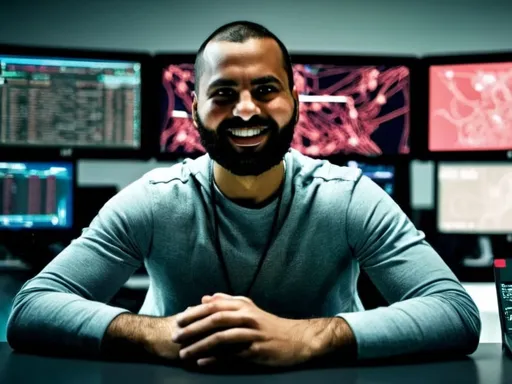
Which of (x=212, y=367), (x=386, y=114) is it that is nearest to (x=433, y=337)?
(x=212, y=367)

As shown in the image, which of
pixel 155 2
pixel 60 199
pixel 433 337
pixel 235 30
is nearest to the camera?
pixel 433 337

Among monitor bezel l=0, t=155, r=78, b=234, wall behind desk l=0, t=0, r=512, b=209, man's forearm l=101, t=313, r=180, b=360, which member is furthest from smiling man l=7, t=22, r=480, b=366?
wall behind desk l=0, t=0, r=512, b=209

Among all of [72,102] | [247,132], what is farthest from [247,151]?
[72,102]

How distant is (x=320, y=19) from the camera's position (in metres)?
2.31

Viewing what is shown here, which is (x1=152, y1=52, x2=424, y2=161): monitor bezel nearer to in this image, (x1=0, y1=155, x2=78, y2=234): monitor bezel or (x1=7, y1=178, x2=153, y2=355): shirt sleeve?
(x1=0, y1=155, x2=78, y2=234): monitor bezel

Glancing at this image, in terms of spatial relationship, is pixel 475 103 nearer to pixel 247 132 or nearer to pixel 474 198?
pixel 474 198

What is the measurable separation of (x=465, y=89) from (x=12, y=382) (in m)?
1.52

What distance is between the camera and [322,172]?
1216mm

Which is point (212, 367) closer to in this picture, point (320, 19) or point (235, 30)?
point (235, 30)

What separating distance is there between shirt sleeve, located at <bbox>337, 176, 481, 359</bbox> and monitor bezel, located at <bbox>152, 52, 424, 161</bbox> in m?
0.63

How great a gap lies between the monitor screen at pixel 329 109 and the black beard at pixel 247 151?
60cm

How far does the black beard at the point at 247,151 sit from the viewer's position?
43.1 inches

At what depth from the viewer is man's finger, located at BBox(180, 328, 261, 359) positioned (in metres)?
0.77

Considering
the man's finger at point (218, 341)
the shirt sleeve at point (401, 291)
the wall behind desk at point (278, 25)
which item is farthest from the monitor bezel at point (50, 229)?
the man's finger at point (218, 341)
